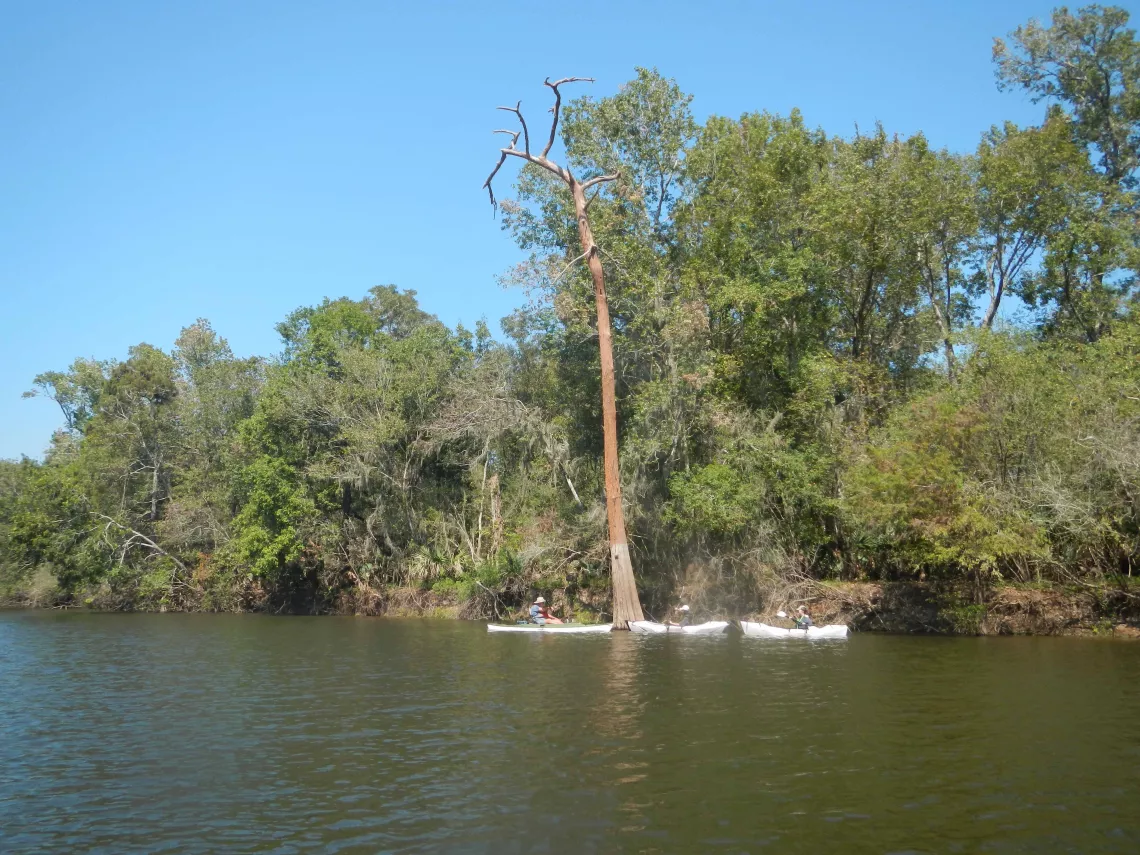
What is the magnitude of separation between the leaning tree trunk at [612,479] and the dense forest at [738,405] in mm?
1928

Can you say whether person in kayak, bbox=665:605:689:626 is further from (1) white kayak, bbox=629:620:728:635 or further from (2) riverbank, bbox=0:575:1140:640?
(2) riverbank, bbox=0:575:1140:640

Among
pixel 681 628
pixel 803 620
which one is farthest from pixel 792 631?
pixel 681 628

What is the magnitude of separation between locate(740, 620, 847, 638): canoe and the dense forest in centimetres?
325

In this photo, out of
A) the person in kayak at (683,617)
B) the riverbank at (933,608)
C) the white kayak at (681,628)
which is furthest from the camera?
the person in kayak at (683,617)

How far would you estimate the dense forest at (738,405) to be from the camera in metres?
26.4

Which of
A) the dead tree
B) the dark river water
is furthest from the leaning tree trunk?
the dark river water

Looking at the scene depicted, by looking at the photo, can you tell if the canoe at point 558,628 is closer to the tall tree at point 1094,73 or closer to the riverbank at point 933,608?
the riverbank at point 933,608

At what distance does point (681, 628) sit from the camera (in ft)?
95.0

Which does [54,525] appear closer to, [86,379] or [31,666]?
[86,379]

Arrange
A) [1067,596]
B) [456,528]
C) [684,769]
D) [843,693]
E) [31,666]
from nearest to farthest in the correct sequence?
1. [684,769]
2. [843,693]
3. [31,666]
4. [1067,596]
5. [456,528]

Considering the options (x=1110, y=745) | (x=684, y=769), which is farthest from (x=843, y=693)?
(x=684, y=769)

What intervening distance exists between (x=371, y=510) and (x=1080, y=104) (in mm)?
38271

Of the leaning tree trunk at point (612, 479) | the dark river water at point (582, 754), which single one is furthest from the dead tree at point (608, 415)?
the dark river water at point (582, 754)

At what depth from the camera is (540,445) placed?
3825 cm
